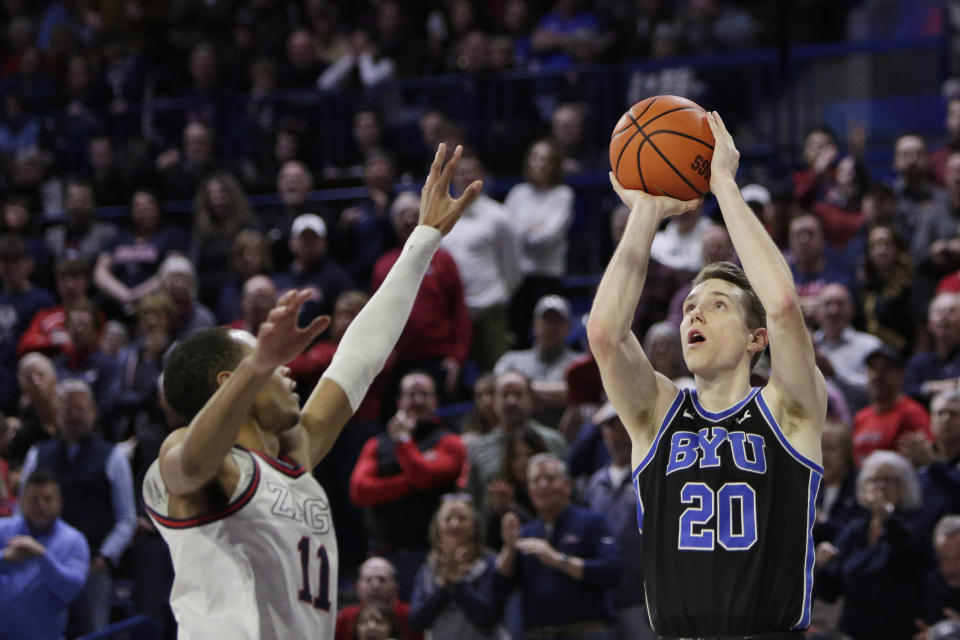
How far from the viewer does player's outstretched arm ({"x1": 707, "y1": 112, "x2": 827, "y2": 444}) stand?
3.96m

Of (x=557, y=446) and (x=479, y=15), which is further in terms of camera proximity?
(x=479, y=15)

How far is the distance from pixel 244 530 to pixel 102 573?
15.4 ft

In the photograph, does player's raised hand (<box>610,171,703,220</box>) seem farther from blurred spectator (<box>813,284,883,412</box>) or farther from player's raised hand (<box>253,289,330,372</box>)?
blurred spectator (<box>813,284,883,412</box>)

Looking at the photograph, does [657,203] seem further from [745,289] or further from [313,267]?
[313,267]

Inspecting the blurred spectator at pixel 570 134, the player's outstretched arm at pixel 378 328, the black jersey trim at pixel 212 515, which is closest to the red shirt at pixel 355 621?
the player's outstretched arm at pixel 378 328

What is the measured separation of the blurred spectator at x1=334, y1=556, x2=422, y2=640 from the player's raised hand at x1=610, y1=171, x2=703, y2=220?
14.3 ft

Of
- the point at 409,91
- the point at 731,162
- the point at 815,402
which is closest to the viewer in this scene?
the point at 815,402

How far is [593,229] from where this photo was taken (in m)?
12.9

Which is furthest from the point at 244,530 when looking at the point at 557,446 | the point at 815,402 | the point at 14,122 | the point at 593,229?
the point at 14,122

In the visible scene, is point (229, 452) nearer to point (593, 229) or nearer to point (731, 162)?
point (731, 162)

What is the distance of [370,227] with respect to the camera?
1152cm

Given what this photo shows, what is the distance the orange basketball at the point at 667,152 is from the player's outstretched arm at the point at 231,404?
46.0 inches

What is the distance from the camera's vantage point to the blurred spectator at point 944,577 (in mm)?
7445

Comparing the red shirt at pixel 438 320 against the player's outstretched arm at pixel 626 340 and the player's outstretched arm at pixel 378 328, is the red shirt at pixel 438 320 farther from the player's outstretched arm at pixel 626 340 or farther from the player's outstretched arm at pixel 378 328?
the player's outstretched arm at pixel 626 340
